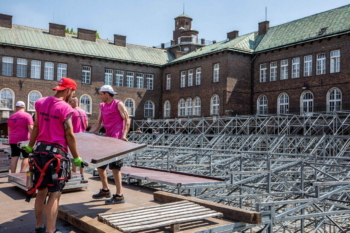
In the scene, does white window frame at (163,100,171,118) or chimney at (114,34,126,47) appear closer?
white window frame at (163,100,171,118)

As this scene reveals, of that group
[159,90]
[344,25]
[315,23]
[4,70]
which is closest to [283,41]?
[315,23]

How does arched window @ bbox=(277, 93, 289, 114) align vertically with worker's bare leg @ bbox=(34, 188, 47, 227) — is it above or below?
above

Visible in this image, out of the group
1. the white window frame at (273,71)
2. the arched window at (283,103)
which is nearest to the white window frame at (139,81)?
Result: the white window frame at (273,71)

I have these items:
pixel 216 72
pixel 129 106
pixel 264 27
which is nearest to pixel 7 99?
pixel 129 106

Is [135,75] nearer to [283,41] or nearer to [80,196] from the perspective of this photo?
[283,41]

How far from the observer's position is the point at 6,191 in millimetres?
7230

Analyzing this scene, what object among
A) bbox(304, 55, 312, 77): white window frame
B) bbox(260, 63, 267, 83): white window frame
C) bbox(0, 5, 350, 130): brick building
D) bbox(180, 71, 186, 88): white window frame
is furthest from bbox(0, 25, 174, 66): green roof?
bbox(304, 55, 312, 77): white window frame

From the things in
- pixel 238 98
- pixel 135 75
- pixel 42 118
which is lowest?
pixel 42 118

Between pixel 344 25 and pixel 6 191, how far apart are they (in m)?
25.6

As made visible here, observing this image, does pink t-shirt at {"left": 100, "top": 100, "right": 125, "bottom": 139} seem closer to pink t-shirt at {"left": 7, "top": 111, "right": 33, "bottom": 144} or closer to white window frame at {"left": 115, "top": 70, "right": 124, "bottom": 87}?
pink t-shirt at {"left": 7, "top": 111, "right": 33, "bottom": 144}

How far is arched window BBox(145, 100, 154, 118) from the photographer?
1519 inches

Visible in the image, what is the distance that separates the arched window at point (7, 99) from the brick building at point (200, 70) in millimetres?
75

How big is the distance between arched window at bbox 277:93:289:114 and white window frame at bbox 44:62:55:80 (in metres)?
19.2

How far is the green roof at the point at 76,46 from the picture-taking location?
32.3 meters
